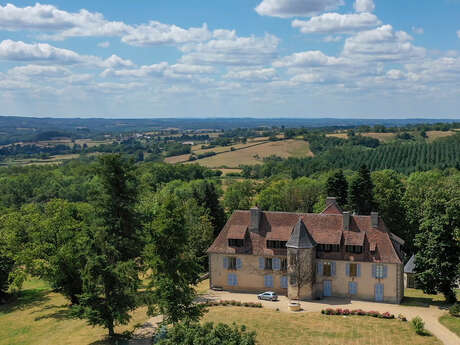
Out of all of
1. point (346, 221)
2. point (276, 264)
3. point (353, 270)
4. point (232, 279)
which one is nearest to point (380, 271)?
point (353, 270)

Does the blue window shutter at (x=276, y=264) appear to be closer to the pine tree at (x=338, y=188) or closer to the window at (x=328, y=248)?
the window at (x=328, y=248)

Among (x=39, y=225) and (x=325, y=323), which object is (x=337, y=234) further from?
(x=39, y=225)

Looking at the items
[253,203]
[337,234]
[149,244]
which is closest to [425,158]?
[253,203]

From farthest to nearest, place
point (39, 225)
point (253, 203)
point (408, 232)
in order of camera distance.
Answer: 1. point (253, 203)
2. point (408, 232)
3. point (39, 225)

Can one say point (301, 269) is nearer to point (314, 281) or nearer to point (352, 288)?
point (314, 281)

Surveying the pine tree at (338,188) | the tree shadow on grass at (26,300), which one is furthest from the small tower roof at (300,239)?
the tree shadow on grass at (26,300)

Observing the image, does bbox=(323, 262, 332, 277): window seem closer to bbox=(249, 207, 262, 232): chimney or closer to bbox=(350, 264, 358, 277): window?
bbox=(350, 264, 358, 277): window

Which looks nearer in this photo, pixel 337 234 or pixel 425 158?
pixel 337 234
